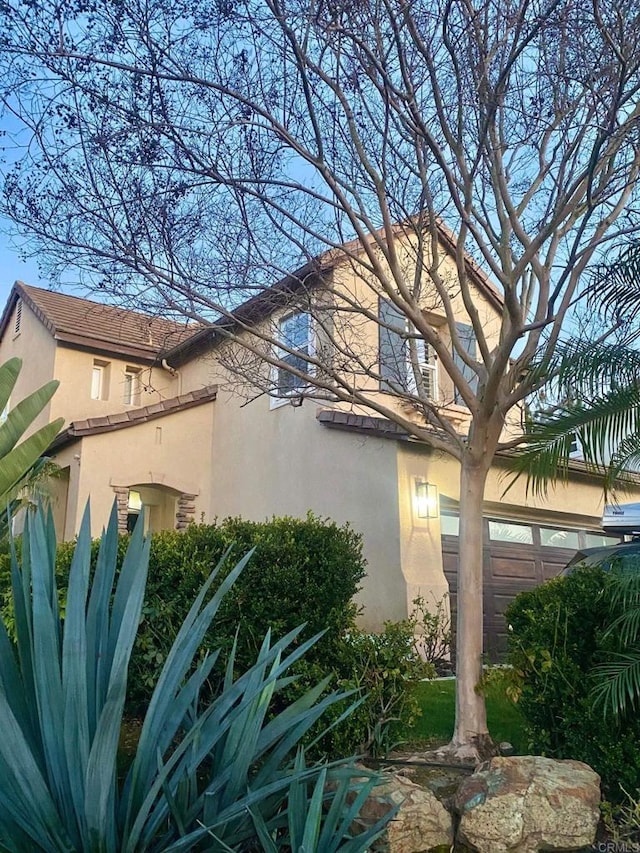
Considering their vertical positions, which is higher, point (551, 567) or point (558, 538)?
point (558, 538)

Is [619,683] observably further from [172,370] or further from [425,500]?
[172,370]

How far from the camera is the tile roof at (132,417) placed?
46.0 ft

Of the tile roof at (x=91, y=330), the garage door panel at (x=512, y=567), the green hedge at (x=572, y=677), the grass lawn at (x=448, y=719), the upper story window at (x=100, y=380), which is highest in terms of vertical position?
the tile roof at (x=91, y=330)

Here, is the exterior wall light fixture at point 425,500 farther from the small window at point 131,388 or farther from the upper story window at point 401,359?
the small window at point 131,388

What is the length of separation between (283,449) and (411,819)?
9648 mm

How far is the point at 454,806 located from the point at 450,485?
27.3 ft

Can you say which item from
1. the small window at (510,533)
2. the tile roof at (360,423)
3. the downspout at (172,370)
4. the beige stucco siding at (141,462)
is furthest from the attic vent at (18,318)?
the small window at (510,533)

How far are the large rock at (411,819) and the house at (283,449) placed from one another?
559cm

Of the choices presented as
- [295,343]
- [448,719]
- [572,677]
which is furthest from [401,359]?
[572,677]

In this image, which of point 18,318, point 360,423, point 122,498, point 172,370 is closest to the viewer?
point 360,423

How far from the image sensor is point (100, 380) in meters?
17.5

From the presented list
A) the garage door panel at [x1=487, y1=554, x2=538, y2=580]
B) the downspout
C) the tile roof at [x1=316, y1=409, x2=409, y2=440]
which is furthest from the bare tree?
the downspout

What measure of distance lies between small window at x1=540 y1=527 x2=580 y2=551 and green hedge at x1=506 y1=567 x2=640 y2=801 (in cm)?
935

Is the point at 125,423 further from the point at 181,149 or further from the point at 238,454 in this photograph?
the point at 181,149
